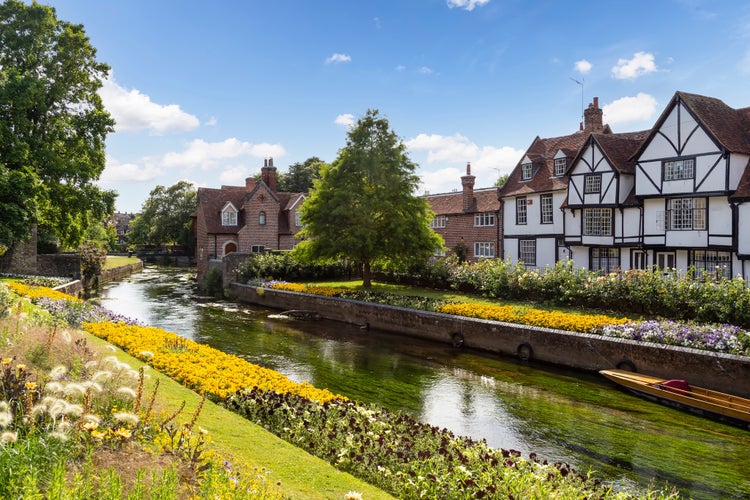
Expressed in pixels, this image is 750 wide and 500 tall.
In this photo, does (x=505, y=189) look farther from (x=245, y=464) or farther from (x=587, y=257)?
(x=245, y=464)

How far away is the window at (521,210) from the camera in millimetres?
39906

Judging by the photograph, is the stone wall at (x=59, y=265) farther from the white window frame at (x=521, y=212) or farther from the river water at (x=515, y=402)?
the white window frame at (x=521, y=212)

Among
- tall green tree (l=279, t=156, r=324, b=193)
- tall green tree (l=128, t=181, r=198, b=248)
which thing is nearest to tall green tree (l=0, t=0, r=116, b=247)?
tall green tree (l=279, t=156, r=324, b=193)

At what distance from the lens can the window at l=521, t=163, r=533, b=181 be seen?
133 feet

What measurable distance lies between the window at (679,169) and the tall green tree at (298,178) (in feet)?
190

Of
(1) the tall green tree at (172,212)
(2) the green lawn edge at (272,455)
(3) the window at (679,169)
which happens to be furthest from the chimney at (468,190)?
(1) the tall green tree at (172,212)

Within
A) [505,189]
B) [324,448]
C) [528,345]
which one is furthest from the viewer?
[505,189]

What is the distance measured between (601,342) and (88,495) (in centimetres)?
1710

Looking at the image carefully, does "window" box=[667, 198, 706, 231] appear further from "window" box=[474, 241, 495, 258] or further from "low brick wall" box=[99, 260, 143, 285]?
"low brick wall" box=[99, 260, 143, 285]

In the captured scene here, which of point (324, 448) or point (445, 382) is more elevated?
point (324, 448)

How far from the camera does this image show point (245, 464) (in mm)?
6641

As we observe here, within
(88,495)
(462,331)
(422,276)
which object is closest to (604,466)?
(88,495)

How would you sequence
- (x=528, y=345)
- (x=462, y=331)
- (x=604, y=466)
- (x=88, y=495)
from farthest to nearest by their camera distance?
(x=462, y=331), (x=528, y=345), (x=604, y=466), (x=88, y=495)

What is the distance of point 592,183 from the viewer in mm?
33844
